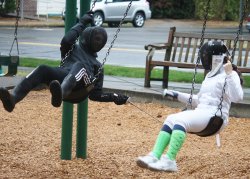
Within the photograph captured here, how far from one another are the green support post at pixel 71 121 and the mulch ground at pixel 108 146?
118 millimetres

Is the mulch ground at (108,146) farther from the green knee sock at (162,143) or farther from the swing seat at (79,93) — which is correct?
the green knee sock at (162,143)

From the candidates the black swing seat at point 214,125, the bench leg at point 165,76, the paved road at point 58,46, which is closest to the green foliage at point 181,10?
the paved road at point 58,46

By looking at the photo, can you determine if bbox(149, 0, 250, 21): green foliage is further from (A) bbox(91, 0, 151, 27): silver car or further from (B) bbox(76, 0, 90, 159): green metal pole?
(B) bbox(76, 0, 90, 159): green metal pole

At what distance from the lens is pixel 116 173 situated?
6.55 m

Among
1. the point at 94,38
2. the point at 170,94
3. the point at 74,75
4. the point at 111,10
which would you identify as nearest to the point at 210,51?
the point at 170,94

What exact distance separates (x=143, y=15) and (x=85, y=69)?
101 ft

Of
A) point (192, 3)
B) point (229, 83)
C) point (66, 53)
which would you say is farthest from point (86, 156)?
point (192, 3)

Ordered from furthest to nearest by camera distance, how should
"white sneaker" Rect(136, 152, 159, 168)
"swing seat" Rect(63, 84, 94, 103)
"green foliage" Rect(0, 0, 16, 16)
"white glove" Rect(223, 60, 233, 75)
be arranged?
"green foliage" Rect(0, 0, 16, 16) → "swing seat" Rect(63, 84, 94, 103) → "white glove" Rect(223, 60, 233, 75) → "white sneaker" Rect(136, 152, 159, 168)

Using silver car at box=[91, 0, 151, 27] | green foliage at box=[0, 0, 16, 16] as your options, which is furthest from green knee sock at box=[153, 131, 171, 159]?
green foliage at box=[0, 0, 16, 16]

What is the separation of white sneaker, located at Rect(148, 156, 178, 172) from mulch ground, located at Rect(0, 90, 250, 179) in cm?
111

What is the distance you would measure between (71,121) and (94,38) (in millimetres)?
1325

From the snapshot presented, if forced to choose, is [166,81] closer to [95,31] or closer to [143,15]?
[95,31]

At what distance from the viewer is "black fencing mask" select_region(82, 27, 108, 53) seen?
19.8ft

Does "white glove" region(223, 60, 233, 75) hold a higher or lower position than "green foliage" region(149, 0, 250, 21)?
higher
